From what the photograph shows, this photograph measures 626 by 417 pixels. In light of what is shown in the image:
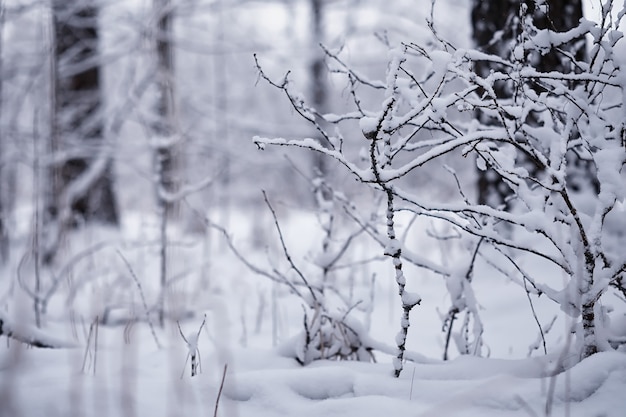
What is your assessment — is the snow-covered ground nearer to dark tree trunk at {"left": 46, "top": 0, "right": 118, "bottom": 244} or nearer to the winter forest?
the winter forest

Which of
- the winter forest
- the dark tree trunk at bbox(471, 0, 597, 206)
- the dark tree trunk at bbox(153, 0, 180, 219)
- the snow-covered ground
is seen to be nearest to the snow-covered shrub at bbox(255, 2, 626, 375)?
the winter forest

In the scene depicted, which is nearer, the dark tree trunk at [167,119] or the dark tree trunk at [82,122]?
the dark tree trunk at [167,119]

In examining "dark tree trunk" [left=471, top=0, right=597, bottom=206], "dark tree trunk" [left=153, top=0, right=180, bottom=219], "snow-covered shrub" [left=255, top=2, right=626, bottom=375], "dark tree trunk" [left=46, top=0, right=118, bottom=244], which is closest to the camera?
"snow-covered shrub" [left=255, top=2, right=626, bottom=375]

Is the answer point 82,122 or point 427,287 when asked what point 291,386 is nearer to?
point 427,287

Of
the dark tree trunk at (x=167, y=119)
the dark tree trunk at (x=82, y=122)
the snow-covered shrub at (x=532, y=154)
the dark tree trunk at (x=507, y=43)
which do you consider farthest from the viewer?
the dark tree trunk at (x=82, y=122)

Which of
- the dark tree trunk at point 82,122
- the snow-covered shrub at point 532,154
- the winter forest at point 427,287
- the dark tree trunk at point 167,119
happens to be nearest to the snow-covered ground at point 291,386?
the winter forest at point 427,287

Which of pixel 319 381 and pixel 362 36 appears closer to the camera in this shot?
pixel 319 381

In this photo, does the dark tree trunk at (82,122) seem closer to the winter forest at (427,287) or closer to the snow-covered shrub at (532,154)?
the winter forest at (427,287)

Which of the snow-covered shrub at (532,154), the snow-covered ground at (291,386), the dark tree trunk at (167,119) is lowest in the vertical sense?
the snow-covered ground at (291,386)

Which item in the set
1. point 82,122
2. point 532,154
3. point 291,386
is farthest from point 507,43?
point 82,122

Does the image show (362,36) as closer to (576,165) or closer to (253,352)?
(576,165)

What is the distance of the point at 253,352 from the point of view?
1.51 metres

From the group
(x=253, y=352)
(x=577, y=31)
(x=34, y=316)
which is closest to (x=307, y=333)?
(x=253, y=352)

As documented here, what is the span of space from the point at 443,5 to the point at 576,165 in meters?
5.65
